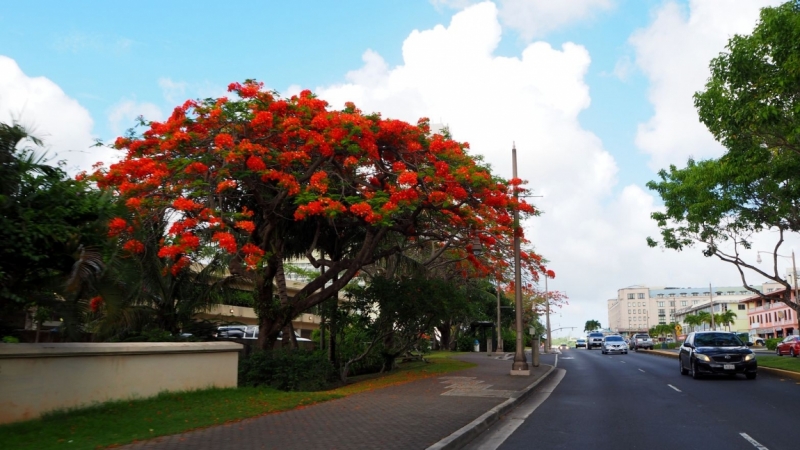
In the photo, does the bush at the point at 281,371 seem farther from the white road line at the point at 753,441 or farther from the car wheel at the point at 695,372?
the car wheel at the point at 695,372

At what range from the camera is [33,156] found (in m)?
8.74

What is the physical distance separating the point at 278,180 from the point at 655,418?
10.0 metres

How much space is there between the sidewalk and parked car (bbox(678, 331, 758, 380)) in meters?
7.51

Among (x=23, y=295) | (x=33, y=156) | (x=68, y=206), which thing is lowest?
(x=23, y=295)

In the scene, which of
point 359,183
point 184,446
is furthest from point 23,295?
point 359,183

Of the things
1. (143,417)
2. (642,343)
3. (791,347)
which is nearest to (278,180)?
(143,417)

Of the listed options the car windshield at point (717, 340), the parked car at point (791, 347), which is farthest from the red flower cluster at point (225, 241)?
the parked car at point (791, 347)

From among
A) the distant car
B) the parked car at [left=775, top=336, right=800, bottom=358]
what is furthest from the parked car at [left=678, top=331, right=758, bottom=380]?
the distant car

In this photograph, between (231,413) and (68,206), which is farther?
(231,413)

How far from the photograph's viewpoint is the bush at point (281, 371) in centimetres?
1568

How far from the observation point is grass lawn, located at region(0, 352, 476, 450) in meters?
7.82

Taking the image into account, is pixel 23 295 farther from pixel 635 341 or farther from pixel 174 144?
pixel 635 341

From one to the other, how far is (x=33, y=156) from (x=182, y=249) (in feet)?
17.6

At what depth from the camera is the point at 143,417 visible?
964cm
